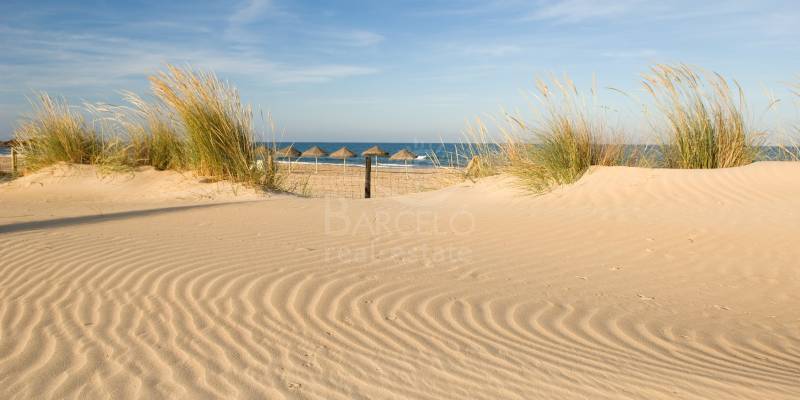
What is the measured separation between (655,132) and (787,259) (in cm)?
366

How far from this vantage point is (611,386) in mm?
2195

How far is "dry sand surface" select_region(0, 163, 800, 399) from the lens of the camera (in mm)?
2293

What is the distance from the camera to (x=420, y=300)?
340 cm

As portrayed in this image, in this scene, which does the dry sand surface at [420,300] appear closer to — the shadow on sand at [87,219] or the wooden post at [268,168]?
the shadow on sand at [87,219]

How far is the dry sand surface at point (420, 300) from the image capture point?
2293 millimetres

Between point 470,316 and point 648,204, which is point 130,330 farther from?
point 648,204

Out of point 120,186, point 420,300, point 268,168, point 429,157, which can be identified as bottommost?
point 420,300

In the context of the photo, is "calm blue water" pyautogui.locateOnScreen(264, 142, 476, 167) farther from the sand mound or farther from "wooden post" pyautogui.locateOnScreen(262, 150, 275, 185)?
the sand mound

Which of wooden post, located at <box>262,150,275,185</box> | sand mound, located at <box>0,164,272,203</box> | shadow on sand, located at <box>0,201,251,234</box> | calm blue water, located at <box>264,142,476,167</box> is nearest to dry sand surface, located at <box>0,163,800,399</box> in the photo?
→ shadow on sand, located at <box>0,201,251,234</box>

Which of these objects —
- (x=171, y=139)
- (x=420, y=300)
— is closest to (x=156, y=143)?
(x=171, y=139)

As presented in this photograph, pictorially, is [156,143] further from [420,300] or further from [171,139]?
[420,300]

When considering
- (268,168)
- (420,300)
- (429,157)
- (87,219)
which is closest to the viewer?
(420,300)

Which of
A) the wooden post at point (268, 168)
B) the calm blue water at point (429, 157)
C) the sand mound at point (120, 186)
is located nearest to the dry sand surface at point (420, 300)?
the sand mound at point (120, 186)

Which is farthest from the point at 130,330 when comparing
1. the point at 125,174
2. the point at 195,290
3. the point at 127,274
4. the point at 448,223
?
the point at 125,174
